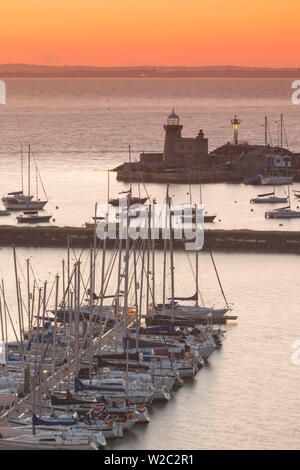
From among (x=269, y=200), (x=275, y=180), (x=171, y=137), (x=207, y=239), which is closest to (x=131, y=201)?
(x=269, y=200)

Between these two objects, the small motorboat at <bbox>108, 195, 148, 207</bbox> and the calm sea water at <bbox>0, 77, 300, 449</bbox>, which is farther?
the small motorboat at <bbox>108, 195, 148, 207</bbox>

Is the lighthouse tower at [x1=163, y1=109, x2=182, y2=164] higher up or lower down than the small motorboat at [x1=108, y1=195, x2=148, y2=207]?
higher up

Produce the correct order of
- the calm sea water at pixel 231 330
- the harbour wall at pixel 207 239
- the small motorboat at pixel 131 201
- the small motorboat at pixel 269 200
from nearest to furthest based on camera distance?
the calm sea water at pixel 231 330, the harbour wall at pixel 207 239, the small motorboat at pixel 131 201, the small motorboat at pixel 269 200

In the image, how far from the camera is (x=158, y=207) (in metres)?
70.1

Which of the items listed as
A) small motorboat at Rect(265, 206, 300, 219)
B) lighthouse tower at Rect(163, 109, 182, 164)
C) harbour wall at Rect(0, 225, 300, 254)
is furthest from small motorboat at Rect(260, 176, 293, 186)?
harbour wall at Rect(0, 225, 300, 254)

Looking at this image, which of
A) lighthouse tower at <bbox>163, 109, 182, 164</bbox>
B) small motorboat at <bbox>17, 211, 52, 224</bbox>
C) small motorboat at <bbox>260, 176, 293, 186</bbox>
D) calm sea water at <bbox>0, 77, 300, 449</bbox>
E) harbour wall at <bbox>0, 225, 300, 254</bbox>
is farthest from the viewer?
lighthouse tower at <bbox>163, 109, 182, 164</bbox>

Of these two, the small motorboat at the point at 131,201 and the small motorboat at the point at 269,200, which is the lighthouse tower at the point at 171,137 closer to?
the small motorboat at the point at 269,200

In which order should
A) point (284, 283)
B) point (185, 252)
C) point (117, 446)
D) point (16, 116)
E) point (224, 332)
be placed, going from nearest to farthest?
point (117, 446)
point (224, 332)
point (284, 283)
point (185, 252)
point (16, 116)

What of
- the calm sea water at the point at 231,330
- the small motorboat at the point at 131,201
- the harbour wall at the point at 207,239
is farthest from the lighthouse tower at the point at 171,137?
the harbour wall at the point at 207,239

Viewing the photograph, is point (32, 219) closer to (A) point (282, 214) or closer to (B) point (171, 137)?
(A) point (282, 214)

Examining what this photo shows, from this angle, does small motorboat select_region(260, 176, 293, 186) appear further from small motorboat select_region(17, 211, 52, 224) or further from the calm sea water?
small motorboat select_region(17, 211, 52, 224)
